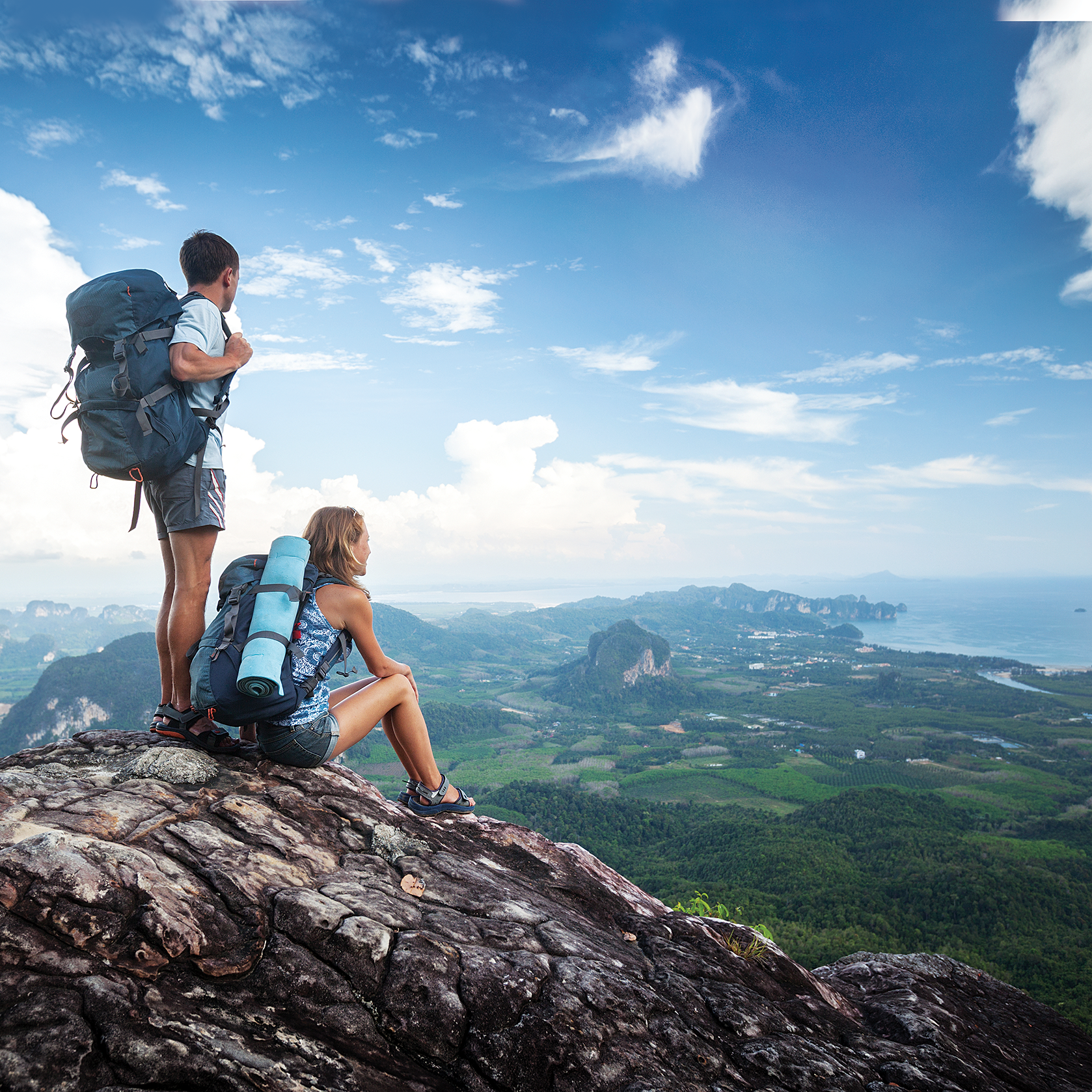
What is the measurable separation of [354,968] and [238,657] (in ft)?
7.05

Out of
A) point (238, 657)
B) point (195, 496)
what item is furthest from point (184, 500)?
point (238, 657)

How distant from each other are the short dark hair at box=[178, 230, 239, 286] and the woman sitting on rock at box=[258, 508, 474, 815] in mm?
2092

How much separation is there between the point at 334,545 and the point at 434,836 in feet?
9.32

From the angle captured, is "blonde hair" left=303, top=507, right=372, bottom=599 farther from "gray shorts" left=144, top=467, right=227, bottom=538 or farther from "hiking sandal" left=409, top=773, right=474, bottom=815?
"hiking sandal" left=409, top=773, right=474, bottom=815

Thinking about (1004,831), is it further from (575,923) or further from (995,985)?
(575,923)

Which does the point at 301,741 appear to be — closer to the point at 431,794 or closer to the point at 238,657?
the point at 238,657

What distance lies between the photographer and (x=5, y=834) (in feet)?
11.2

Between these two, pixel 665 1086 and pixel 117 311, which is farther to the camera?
pixel 117 311

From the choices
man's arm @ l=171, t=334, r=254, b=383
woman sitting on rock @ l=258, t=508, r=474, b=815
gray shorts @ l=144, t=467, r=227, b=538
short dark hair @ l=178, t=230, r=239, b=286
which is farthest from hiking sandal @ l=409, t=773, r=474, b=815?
short dark hair @ l=178, t=230, r=239, b=286

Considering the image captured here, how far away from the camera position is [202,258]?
4863 millimetres

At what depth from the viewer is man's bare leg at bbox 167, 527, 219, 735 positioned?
190 inches

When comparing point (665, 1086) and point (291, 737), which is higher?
point (291, 737)

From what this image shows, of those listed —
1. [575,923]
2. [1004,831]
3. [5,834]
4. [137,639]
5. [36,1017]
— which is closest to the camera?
[36,1017]

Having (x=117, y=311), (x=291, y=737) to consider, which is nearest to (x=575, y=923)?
(x=291, y=737)
